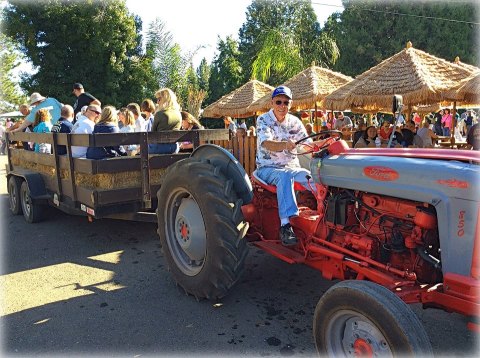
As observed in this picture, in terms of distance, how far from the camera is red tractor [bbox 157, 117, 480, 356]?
7.22 ft

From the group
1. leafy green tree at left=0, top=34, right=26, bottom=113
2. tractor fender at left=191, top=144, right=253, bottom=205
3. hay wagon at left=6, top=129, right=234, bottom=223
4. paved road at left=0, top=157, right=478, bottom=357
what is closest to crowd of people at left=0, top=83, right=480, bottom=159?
hay wagon at left=6, top=129, right=234, bottom=223

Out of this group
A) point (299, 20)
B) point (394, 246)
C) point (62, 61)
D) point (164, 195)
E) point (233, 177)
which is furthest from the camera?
point (299, 20)

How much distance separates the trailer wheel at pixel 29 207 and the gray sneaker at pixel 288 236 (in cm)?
443

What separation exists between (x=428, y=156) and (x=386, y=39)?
93.6 ft

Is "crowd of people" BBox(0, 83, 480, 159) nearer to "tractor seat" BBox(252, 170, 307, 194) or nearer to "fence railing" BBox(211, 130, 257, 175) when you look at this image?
"tractor seat" BBox(252, 170, 307, 194)

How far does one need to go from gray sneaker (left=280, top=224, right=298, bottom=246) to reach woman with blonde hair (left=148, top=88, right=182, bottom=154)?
2664 millimetres

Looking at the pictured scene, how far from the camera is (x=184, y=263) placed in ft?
12.5

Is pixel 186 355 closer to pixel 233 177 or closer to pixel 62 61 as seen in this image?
pixel 233 177

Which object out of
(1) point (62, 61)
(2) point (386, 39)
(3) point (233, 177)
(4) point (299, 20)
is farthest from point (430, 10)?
(3) point (233, 177)

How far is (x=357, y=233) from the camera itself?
291cm

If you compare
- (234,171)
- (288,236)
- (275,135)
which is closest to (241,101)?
(275,135)

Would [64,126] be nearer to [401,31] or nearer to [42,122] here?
[42,122]

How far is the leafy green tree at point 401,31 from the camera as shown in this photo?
2634 centimetres

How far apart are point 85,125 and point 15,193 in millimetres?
2329
